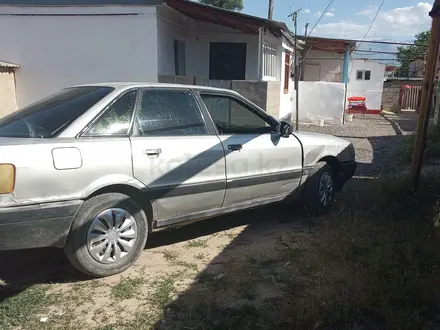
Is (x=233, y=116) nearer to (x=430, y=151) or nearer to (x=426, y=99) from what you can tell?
(x=426, y=99)

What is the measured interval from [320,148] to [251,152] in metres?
1.14

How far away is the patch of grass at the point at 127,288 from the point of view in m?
3.18

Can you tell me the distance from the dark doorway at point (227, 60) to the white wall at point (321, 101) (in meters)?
5.47

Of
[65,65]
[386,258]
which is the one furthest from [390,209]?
[65,65]

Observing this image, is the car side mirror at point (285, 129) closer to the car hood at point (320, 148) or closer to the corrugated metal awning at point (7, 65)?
the car hood at point (320, 148)

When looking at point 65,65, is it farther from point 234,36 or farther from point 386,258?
point 386,258

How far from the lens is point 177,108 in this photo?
156 inches

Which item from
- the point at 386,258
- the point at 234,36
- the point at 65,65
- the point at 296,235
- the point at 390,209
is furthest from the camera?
the point at 234,36

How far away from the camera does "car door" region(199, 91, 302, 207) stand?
4191mm

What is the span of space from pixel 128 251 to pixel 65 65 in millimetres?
7170

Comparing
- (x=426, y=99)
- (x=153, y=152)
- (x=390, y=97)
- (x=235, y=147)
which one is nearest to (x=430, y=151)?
(x=426, y=99)

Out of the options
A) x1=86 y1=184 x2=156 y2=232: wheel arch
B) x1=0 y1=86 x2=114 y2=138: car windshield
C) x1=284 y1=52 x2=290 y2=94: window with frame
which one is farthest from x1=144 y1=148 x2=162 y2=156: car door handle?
x1=284 y1=52 x2=290 y2=94: window with frame

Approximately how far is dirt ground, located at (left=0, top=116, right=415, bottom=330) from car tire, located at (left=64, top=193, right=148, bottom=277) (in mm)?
151

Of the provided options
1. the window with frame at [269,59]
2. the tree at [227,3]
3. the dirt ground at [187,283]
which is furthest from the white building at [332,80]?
the dirt ground at [187,283]
